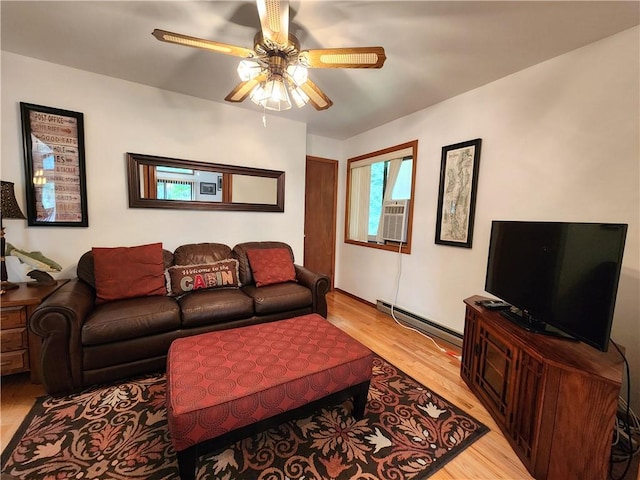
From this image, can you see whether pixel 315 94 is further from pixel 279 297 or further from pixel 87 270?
pixel 87 270

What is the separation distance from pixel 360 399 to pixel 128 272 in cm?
212

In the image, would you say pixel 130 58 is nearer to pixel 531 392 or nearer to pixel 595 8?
pixel 595 8

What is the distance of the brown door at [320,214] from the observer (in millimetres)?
4105

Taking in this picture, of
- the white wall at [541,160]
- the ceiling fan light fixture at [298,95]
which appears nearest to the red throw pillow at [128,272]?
the ceiling fan light fixture at [298,95]

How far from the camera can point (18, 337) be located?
5.88 feet

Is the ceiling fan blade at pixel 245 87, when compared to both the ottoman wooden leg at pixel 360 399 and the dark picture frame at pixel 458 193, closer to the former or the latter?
the dark picture frame at pixel 458 193

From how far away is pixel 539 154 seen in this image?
6.74 ft

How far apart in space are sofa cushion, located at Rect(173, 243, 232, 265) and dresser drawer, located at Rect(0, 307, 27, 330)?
109 cm

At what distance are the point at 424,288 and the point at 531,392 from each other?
1641mm

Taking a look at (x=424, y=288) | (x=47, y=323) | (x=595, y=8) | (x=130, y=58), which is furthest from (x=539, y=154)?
(x=47, y=323)

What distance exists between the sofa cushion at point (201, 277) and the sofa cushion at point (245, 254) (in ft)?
0.46

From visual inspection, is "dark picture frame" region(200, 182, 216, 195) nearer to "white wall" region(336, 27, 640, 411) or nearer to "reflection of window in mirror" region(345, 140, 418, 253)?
"reflection of window in mirror" region(345, 140, 418, 253)

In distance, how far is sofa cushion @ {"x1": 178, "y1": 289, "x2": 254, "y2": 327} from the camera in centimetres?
213

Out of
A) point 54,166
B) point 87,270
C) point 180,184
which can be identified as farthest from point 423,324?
point 54,166
